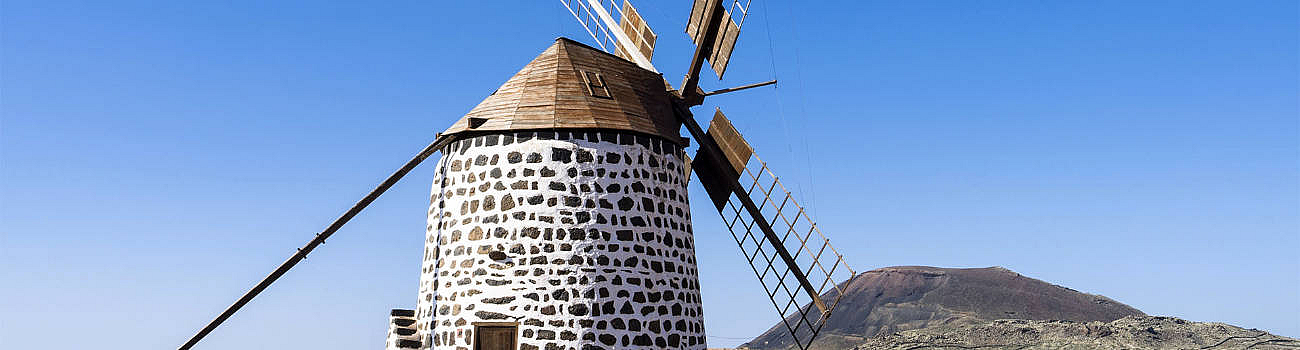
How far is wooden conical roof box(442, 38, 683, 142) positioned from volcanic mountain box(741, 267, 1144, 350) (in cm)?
5336

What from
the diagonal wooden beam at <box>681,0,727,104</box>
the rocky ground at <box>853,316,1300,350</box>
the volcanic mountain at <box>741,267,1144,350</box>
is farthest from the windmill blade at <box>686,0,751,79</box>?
the volcanic mountain at <box>741,267,1144,350</box>

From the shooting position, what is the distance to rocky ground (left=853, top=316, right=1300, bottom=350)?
49656mm

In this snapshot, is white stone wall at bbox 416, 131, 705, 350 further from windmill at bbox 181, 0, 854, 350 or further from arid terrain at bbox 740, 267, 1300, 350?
arid terrain at bbox 740, 267, 1300, 350

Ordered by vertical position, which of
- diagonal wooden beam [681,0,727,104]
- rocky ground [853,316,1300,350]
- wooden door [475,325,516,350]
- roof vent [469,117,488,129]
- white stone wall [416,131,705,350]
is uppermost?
rocky ground [853,316,1300,350]

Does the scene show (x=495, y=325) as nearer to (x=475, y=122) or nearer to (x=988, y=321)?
(x=475, y=122)

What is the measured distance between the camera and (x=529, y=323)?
13.7m

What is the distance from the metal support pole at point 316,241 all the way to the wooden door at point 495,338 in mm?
2935

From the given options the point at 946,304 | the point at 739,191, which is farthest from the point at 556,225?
the point at 946,304

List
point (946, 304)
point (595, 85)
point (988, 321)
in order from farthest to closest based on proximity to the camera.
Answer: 1. point (946, 304)
2. point (988, 321)
3. point (595, 85)

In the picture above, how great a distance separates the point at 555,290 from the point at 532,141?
7.12 ft

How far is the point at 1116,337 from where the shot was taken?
50.2m

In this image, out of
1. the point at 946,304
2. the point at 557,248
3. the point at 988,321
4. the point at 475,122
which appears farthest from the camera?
the point at 946,304

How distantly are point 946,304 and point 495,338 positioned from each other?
65.5m

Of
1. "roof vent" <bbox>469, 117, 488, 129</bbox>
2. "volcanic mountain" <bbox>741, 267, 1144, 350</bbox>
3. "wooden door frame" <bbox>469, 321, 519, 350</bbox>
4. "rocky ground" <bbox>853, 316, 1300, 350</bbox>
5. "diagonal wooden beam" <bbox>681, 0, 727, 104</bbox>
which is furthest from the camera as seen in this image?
"volcanic mountain" <bbox>741, 267, 1144, 350</bbox>
